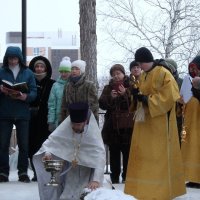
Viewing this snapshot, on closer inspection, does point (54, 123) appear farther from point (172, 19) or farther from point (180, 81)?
point (172, 19)

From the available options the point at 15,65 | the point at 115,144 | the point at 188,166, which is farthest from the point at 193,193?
the point at 15,65

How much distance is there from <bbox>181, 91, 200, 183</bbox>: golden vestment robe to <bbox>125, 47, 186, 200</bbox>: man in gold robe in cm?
102

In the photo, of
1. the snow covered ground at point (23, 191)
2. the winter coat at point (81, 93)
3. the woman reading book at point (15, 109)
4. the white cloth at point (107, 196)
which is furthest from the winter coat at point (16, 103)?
the white cloth at point (107, 196)

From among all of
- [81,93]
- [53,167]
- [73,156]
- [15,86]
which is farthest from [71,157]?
[15,86]

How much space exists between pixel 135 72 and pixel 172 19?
2000cm

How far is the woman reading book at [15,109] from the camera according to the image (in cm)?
906

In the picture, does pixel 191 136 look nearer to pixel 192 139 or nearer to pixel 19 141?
pixel 192 139

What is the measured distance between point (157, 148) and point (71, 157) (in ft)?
3.99

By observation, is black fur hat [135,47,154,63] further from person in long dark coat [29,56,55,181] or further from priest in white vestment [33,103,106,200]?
person in long dark coat [29,56,55,181]

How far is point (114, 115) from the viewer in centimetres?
909

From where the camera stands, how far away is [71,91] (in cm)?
884

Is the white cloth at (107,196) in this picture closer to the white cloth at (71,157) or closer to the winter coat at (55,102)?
the white cloth at (71,157)

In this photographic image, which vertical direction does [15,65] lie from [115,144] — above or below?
above

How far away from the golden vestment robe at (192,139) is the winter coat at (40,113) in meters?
2.04
